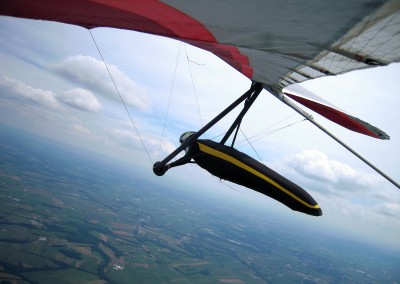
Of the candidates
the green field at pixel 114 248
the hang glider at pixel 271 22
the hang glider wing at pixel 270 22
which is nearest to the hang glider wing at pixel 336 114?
the hang glider at pixel 271 22

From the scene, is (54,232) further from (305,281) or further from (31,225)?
(305,281)

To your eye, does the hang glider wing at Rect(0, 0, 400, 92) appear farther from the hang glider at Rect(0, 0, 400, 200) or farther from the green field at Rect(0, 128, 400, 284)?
the green field at Rect(0, 128, 400, 284)

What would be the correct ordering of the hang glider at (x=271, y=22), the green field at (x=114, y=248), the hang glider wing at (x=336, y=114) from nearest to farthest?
the hang glider at (x=271, y=22), the hang glider wing at (x=336, y=114), the green field at (x=114, y=248)

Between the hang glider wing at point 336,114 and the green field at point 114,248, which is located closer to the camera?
the hang glider wing at point 336,114

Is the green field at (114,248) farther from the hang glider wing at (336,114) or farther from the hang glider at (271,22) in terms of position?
the hang glider at (271,22)

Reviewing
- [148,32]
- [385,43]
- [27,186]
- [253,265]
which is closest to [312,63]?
[385,43]

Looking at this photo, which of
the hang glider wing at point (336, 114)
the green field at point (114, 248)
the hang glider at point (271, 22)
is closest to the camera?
the hang glider at point (271, 22)

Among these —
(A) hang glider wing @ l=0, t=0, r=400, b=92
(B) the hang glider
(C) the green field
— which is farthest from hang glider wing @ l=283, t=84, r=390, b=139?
(C) the green field

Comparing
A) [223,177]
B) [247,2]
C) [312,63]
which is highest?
[312,63]
